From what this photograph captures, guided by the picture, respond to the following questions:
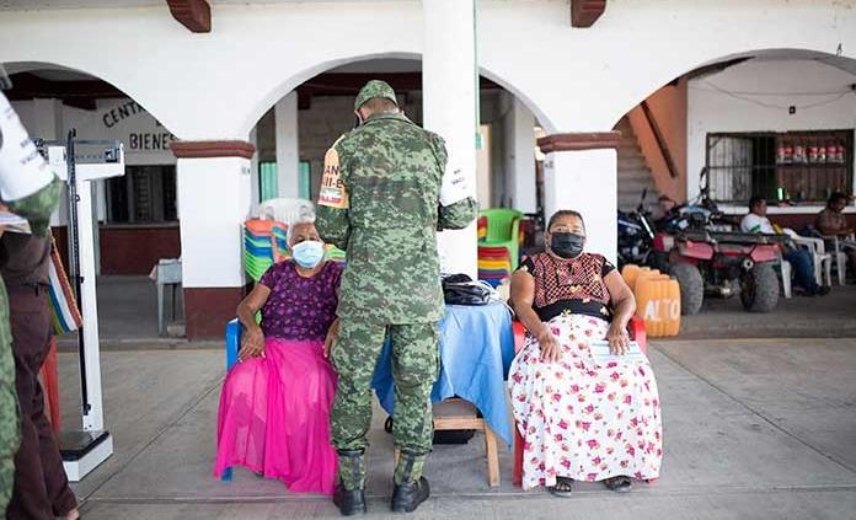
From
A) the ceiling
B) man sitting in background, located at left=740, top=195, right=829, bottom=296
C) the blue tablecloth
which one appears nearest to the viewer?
the blue tablecloth

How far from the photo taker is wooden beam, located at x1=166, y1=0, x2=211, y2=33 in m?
6.26

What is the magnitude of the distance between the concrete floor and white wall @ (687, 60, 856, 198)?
5083mm

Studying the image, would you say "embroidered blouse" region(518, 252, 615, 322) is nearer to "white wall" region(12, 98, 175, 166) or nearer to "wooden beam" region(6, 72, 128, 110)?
"wooden beam" region(6, 72, 128, 110)

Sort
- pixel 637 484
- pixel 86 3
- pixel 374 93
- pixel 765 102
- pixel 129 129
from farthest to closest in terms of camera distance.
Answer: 1. pixel 129 129
2. pixel 765 102
3. pixel 86 3
4. pixel 637 484
5. pixel 374 93

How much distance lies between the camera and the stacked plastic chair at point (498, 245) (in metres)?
8.04

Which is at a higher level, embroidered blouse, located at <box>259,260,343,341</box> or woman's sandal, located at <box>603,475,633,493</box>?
embroidered blouse, located at <box>259,260,343,341</box>

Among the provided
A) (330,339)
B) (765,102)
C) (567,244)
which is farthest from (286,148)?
(567,244)

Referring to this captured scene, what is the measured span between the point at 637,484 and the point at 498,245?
15.5 feet

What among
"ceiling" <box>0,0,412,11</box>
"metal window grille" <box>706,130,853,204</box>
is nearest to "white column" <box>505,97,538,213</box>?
"metal window grille" <box>706,130,853,204</box>

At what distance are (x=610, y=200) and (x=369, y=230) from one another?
405 cm

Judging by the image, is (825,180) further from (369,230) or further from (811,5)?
(369,230)

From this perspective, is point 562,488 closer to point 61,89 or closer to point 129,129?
point 61,89

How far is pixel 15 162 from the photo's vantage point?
218 cm

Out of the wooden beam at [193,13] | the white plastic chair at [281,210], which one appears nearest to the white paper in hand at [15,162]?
the wooden beam at [193,13]
